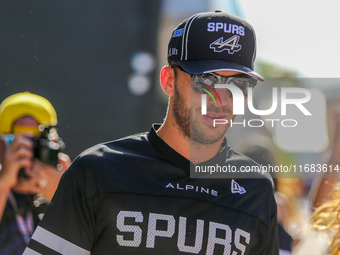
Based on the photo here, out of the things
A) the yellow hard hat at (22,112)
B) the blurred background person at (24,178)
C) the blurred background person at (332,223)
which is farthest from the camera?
the yellow hard hat at (22,112)

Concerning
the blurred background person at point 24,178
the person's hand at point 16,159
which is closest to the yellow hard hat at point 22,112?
the blurred background person at point 24,178

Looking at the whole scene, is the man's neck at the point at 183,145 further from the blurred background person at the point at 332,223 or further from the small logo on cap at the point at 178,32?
the blurred background person at the point at 332,223

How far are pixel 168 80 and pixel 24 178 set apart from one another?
47.5 inches

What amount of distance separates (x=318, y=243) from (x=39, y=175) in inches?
65.9

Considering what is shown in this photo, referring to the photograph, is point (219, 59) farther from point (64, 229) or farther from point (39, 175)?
point (39, 175)

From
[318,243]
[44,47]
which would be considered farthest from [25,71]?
[318,243]

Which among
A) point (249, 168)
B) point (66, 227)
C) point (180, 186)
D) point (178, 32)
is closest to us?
point (66, 227)

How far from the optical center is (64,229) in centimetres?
142

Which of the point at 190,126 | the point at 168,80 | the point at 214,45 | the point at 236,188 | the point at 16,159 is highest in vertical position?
the point at 214,45

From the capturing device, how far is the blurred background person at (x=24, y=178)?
7.22ft

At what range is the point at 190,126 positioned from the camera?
5.34 feet

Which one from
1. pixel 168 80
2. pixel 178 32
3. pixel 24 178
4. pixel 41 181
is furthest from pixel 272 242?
pixel 24 178

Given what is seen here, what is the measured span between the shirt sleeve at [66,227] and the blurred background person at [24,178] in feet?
2.68

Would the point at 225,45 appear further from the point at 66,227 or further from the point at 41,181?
the point at 41,181
